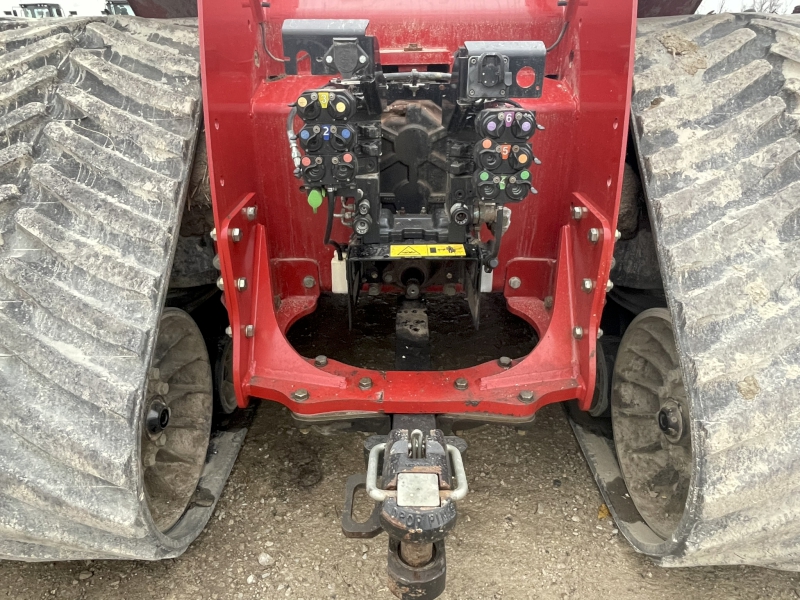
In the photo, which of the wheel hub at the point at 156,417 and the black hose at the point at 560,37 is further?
the black hose at the point at 560,37

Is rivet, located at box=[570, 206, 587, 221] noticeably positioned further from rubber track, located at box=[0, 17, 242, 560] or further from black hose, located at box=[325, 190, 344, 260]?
rubber track, located at box=[0, 17, 242, 560]

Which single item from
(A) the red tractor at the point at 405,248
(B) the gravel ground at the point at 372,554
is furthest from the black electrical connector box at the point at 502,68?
(B) the gravel ground at the point at 372,554

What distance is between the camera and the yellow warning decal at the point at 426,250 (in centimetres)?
193

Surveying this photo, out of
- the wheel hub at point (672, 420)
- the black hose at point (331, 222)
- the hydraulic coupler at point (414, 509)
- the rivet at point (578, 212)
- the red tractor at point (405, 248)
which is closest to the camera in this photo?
the hydraulic coupler at point (414, 509)

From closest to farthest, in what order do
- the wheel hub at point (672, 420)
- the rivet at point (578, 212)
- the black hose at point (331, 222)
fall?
the black hose at point (331, 222), the wheel hub at point (672, 420), the rivet at point (578, 212)

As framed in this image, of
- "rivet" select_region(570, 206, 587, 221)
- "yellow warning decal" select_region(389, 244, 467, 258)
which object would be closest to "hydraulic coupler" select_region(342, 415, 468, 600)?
"yellow warning decal" select_region(389, 244, 467, 258)

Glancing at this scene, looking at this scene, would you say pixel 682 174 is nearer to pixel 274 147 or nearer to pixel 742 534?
pixel 742 534

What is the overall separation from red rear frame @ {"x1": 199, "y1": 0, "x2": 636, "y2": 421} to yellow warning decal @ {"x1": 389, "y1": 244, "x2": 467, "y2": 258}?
1.24 ft

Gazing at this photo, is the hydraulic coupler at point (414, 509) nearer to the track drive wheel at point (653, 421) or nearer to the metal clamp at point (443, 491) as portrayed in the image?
the metal clamp at point (443, 491)

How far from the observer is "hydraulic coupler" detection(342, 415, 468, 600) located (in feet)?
4.56

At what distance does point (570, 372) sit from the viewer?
6.74 feet

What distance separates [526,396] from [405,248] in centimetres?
59

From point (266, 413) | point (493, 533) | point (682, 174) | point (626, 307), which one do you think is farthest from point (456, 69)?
point (266, 413)

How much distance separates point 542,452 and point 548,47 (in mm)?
1580
